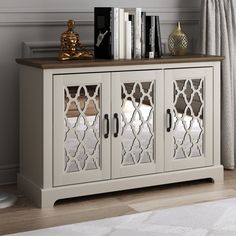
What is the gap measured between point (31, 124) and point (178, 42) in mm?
1024

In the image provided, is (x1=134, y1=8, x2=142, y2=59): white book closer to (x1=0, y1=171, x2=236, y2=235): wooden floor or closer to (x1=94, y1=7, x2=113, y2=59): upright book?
(x1=94, y1=7, x2=113, y2=59): upright book

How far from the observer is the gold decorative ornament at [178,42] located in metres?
3.82

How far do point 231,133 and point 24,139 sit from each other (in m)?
1.37

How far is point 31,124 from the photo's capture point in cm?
347

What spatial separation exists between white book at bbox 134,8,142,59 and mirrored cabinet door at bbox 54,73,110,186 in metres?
0.28

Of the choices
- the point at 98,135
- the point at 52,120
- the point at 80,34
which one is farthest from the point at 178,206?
the point at 80,34

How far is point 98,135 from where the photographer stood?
11.3ft
